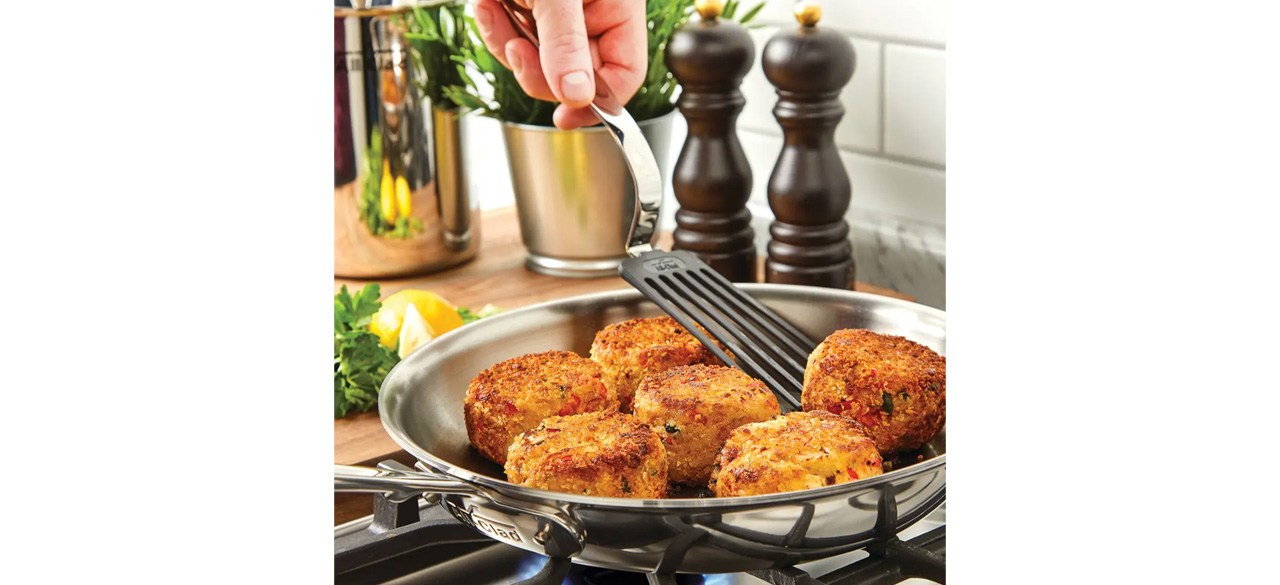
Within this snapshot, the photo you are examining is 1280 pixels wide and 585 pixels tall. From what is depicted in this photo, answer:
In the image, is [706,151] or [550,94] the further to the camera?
[706,151]

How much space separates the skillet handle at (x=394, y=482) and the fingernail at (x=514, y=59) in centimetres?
47

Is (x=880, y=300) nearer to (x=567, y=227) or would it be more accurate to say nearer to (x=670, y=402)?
(x=670, y=402)

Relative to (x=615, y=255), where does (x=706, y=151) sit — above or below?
above

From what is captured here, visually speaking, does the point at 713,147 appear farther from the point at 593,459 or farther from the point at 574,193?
the point at 593,459

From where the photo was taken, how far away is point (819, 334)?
100cm

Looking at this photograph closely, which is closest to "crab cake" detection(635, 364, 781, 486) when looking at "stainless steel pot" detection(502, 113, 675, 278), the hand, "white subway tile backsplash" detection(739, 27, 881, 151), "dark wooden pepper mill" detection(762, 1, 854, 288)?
the hand

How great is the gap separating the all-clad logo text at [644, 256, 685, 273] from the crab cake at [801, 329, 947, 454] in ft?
0.48

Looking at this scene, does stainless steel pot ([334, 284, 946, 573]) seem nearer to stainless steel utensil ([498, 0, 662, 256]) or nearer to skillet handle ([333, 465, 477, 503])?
skillet handle ([333, 465, 477, 503])

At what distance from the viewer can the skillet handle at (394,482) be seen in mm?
580

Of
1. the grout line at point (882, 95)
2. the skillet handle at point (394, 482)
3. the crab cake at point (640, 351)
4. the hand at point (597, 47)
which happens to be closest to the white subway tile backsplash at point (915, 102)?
the grout line at point (882, 95)

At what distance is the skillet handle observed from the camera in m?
0.58

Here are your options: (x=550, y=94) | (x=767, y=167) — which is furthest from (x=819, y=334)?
(x=767, y=167)

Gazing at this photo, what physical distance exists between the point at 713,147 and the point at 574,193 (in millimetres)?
195

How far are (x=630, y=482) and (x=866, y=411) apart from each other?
0.66ft
